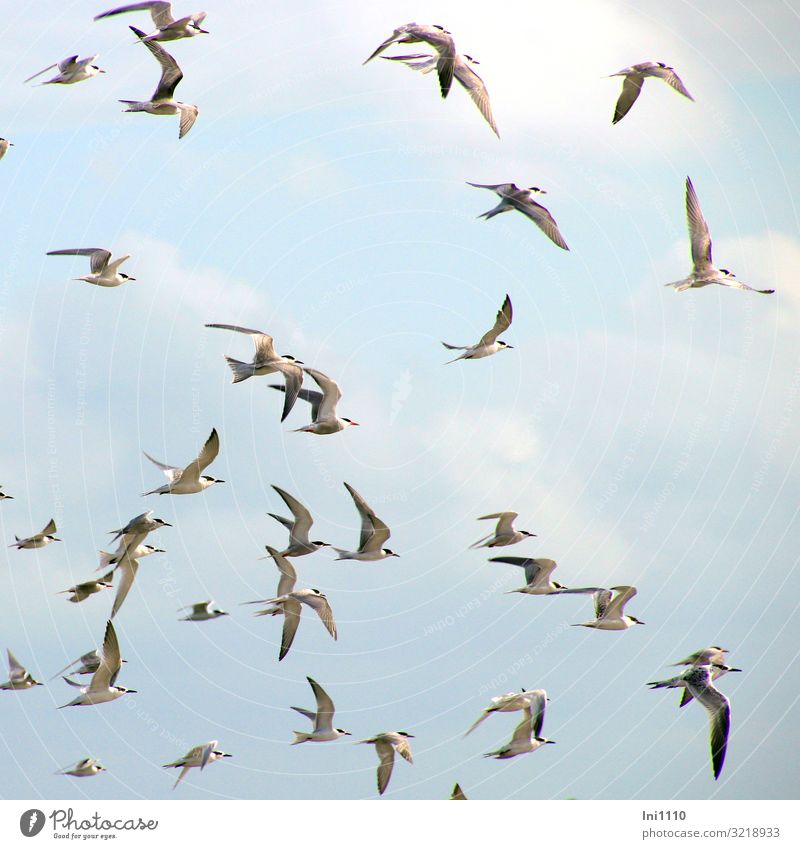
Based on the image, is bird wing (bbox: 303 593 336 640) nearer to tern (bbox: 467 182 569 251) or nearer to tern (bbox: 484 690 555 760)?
tern (bbox: 484 690 555 760)

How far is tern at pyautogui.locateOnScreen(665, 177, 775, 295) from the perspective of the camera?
33812mm

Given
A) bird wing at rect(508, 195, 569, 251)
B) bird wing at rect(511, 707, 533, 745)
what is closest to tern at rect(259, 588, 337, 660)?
bird wing at rect(511, 707, 533, 745)

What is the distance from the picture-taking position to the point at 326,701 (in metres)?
34.6

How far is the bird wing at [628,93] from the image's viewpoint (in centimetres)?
3478

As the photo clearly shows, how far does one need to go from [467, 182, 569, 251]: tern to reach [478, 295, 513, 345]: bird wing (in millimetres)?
1799

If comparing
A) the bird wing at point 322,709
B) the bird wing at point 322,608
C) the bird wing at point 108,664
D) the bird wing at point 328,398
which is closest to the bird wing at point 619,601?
the bird wing at point 322,608

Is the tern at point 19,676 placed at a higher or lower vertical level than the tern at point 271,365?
lower

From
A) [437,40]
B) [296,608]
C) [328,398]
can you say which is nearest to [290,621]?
[296,608]

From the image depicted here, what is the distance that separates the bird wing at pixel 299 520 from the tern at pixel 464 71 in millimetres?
9031

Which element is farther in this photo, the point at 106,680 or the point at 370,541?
the point at 370,541

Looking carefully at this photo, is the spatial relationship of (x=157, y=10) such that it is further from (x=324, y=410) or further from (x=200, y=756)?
(x=200, y=756)

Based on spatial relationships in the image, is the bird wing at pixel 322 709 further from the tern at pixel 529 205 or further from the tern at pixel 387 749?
the tern at pixel 529 205

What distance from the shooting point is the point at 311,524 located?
1300 inches

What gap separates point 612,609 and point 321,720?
282 inches
